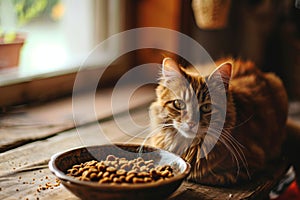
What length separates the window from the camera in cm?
206

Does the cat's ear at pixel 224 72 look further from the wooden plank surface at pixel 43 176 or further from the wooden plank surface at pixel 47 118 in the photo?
the wooden plank surface at pixel 47 118

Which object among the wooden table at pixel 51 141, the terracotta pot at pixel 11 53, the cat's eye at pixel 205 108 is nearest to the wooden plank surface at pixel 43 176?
the wooden table at pixel 51 141

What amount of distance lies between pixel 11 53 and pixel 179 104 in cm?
99

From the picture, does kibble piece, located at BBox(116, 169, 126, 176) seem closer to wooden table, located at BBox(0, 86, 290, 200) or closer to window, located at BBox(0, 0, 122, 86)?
wooden table, located at BBox(0, 86, 290, 200)

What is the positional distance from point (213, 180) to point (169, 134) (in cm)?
20

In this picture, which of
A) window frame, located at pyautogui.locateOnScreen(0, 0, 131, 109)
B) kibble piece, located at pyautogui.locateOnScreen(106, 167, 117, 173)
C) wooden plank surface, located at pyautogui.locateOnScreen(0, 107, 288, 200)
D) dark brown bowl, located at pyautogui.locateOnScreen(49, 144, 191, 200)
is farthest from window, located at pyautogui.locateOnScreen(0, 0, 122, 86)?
kibble piece, located at pyautogui.locateOnScreen(106, 167, 117, 173)

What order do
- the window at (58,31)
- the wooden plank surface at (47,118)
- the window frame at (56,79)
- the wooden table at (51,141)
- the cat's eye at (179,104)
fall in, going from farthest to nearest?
1. the window at (58,31)
2. the window frame at (56,79)
3. the wooden plank surface at (47,118)
4. the cat's eye at (179,104)
5. the wooden table at (51,141)

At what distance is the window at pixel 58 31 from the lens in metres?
2.06

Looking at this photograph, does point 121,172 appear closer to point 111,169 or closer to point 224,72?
point 111,169

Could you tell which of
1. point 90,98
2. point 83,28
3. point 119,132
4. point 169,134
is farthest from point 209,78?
point 83,28

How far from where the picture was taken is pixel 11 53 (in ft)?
6.53

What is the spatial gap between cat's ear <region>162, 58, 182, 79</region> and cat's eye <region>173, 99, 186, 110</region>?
0.08m

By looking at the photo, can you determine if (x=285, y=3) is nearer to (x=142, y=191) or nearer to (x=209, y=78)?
(x=209, y=78)

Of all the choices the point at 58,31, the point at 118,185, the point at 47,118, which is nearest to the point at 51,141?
the point at 47,118
